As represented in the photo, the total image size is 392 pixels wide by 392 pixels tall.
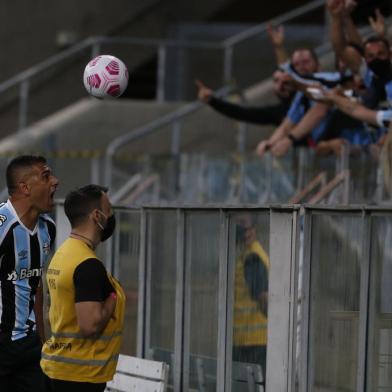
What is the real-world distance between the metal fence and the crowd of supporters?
284 centimetres

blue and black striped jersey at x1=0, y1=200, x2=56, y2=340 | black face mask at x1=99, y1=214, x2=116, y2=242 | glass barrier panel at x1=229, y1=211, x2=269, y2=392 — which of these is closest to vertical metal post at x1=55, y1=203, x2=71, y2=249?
glass barrier panel at x1=229, y1=211, x2=269, y2=392

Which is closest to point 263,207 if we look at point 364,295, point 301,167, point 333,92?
point 364,295

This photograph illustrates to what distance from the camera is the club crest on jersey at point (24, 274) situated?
25.2 ft

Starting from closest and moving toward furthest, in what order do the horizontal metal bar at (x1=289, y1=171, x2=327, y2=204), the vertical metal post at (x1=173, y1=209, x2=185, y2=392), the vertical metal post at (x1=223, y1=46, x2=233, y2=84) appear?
1. the vertical metal post at (x1=173, y1=209, x2=185, y2=392)
2. the horizontal metal bar at (x1=289, y1=171, x2=327, y2=204)
3. the vertical metal post at (x1=223, y1=46, x2=233, y2=84)

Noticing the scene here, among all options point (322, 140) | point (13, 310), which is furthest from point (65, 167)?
point (13, 310)

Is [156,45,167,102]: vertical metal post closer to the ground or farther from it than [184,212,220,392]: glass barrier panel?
Answer: farther from it

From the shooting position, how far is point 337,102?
10836 mm

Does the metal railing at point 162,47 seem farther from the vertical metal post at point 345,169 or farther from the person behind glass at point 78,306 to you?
the person behind glass at point 78,306

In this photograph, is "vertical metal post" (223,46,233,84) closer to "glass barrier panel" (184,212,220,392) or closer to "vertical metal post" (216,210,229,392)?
"glass barrier panel" (184,212,220,392)

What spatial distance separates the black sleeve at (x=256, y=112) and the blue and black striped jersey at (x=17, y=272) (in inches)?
252

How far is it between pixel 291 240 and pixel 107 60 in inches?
107

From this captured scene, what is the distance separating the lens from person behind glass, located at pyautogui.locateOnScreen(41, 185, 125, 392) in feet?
21.8

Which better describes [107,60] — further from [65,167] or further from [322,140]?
[65,167]

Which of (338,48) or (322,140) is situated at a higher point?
(338,48)
